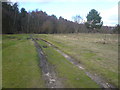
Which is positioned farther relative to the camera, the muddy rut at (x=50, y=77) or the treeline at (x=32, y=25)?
the treeline at (x=32, y=25)

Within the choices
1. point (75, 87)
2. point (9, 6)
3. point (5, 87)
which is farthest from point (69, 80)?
point (9, 6)

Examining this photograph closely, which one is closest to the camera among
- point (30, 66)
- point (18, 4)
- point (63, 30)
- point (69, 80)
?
point (69, 80)

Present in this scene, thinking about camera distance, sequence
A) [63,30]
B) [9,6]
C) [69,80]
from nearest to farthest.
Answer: [69,80]
[9,6]
[63,30]

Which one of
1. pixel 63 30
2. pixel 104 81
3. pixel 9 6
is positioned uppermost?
pixel 9 6

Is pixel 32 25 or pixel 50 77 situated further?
pixel 32 25

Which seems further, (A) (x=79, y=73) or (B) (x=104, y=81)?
(A) (x=79, y=73)

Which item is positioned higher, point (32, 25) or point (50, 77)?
point (32, 25)

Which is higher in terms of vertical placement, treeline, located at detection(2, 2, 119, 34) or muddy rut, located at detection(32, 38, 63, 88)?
treeline, located at detection(2, 2, 119, 34)

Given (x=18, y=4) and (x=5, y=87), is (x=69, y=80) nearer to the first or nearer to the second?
(x=5, y=87)

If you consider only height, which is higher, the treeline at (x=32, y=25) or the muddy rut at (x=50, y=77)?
the treeline at (x=32, y=25)

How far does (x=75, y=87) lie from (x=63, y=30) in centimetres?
7109

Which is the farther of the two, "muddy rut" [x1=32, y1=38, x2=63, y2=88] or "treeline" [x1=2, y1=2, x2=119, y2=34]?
"treeline" [x1=2, y1=2, x2=119, y2=34]

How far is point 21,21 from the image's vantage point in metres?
69.1

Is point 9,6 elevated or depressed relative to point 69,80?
elevated
